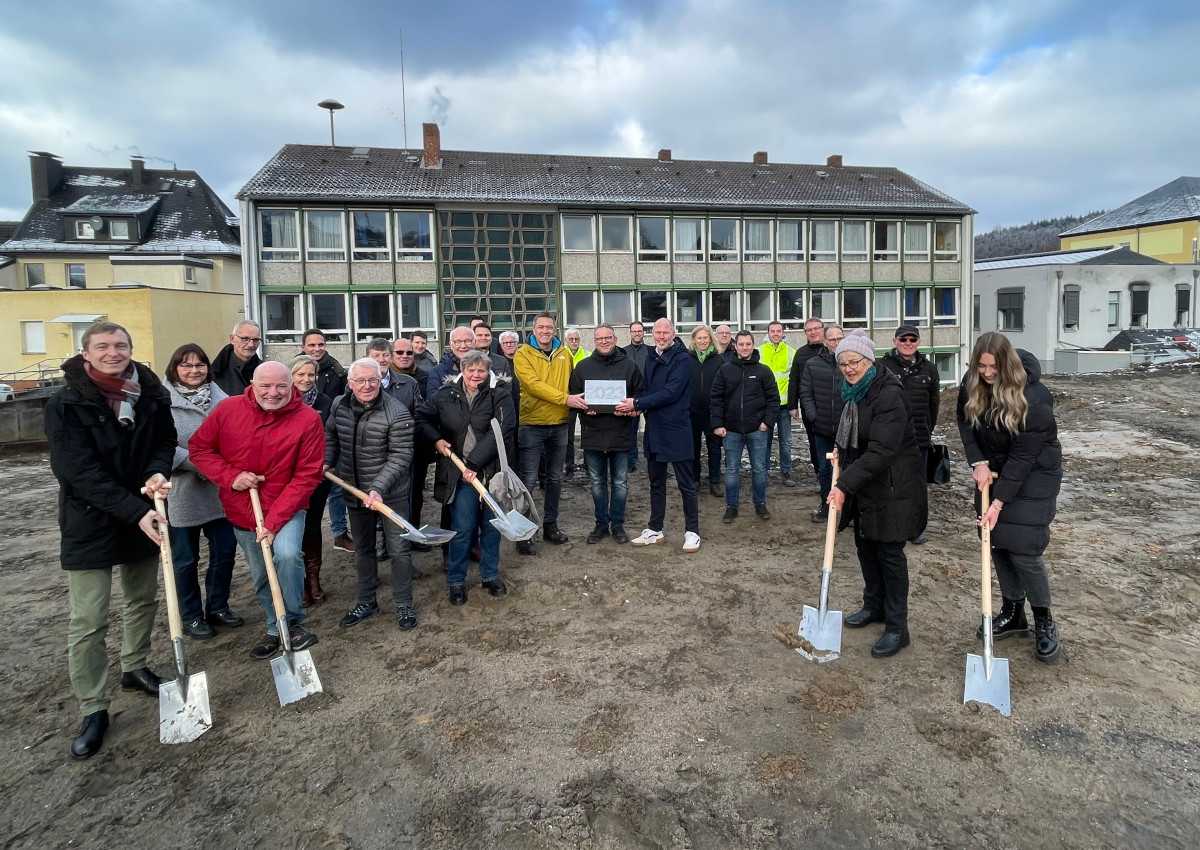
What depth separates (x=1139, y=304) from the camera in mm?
30672

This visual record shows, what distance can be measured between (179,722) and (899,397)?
4.20m

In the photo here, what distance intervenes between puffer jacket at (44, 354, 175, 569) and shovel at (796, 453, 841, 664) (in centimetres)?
373

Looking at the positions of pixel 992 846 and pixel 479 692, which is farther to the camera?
pixel 479 692

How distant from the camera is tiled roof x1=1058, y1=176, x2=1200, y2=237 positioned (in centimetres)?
4282

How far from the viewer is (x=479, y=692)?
384cm

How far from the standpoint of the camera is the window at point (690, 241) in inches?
986

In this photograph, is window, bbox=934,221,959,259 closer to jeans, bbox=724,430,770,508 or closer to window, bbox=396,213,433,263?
window, bbox=396,213,433,263

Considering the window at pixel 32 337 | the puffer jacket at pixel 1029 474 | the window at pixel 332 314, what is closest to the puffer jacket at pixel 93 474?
the puffer jacket at pixel 1029 474

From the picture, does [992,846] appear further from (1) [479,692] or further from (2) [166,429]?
(2) [166,429]

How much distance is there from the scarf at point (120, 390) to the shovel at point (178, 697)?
406mm

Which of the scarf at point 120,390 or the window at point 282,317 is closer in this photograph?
the scarf at point 120,390

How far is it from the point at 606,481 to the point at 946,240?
26.1 m

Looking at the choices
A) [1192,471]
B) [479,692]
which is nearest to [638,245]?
[1192,471]

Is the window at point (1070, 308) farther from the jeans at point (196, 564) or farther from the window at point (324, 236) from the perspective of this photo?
the jeans at point (196, 564)
